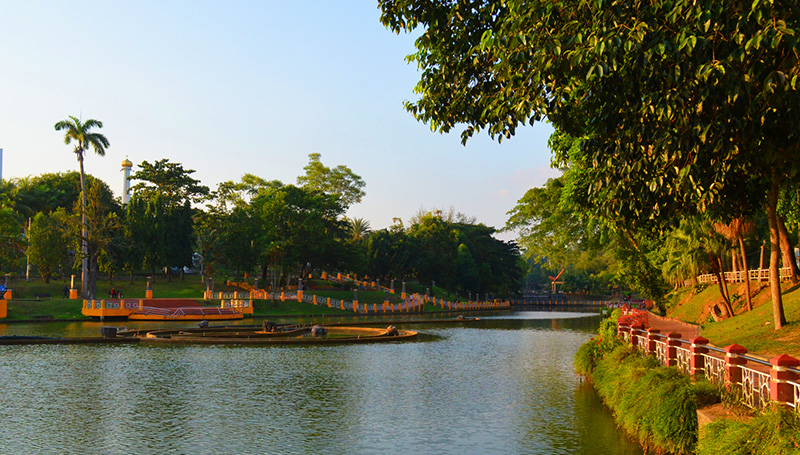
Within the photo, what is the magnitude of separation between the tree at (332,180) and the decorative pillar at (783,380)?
10404 cm

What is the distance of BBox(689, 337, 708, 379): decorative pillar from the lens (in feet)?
43.3

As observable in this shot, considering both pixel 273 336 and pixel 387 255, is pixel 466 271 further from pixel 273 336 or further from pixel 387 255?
pixel 273 336

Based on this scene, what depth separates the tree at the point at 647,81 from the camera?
9367 mm

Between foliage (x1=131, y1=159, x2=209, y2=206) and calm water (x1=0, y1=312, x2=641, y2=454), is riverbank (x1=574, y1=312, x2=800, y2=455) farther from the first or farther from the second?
foliage (x1=131, y1=159, x2=209, y2=206)

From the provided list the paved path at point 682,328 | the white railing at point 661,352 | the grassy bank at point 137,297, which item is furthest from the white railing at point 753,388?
the grassy bank at point 137,297

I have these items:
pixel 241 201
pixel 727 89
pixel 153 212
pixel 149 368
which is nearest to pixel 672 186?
pixel 727 89

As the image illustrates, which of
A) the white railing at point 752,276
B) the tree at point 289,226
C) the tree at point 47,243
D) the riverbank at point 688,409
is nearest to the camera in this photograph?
the riverbank at point 688,409

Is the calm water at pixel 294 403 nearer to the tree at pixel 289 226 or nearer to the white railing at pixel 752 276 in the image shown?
the white railing at pixel 752 276

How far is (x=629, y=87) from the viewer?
Answer: 466 inches

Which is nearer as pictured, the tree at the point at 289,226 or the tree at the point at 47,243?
the tree at the point at 47,243

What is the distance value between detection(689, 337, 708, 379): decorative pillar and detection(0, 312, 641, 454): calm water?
1.89 meters

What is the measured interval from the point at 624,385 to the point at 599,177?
18.9ft

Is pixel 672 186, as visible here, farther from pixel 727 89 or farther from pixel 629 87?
pixel 727 89

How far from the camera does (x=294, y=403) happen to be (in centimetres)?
1808
